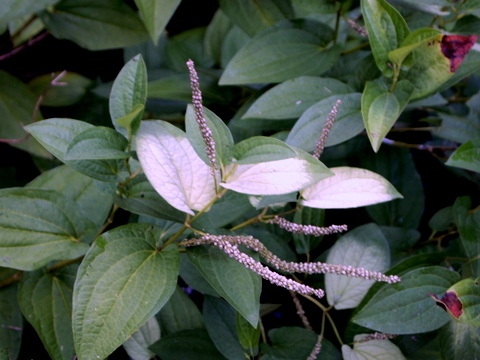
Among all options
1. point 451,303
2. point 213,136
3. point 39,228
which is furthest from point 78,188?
point 451,303

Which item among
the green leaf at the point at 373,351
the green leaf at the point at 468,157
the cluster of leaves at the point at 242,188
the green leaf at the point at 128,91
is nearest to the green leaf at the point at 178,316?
the cluster of leaves at the point at 242,188

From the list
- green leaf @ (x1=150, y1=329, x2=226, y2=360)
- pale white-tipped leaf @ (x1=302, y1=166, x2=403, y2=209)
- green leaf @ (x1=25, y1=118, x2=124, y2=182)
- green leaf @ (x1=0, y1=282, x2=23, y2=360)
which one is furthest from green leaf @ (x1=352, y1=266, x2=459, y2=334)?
green leaf @ (x1=0, y1=282, x2=23, y2=360)

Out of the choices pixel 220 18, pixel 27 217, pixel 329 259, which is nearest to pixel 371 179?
pixel 329 259

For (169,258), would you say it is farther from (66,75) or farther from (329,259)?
(66,75)

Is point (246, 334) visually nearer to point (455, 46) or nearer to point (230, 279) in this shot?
point (230, 279)

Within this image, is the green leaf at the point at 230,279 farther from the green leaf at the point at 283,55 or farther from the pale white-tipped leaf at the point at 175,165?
the green leaf at the point at 283,55

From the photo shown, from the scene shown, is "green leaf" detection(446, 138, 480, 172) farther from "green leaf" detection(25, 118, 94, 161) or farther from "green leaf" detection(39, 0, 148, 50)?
"green leaf" detection(39, 0, 148, 50)
